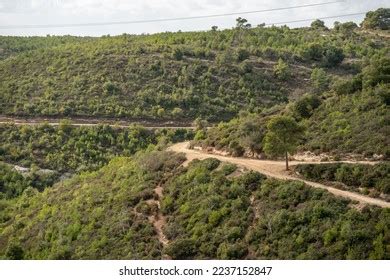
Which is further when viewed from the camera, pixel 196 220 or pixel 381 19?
pixel 381 19

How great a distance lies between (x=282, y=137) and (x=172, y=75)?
31.3 m

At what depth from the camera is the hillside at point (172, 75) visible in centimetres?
4772

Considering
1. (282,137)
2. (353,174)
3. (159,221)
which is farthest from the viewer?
(282,137)

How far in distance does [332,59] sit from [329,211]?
45.5 metres

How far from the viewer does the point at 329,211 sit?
17.0m

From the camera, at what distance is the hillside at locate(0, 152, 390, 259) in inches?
634

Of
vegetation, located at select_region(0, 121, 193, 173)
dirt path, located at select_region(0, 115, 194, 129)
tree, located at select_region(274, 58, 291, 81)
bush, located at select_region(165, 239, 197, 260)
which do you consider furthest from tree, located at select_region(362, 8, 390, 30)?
bush, located at select_region(165, 239, 197, 260)

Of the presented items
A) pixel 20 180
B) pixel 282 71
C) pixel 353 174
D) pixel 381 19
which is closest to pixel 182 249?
pixel 353 174

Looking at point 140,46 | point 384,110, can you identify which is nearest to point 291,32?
point 140,46

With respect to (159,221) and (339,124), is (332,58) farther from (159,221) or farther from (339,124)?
(159,221)

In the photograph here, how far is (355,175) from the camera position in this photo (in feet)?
65.6

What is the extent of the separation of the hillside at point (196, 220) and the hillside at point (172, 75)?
1991 cm

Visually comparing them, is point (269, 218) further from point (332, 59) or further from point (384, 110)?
point (332, 59)

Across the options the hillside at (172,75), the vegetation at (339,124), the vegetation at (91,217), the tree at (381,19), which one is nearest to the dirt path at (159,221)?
the vegetation at (91,217)
